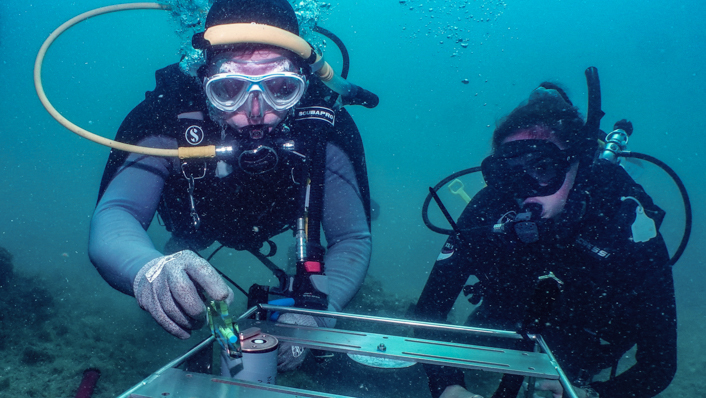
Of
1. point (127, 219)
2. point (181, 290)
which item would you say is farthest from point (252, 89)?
point (181, 290)

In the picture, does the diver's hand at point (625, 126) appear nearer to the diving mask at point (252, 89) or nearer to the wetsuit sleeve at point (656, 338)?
the wetsuit sleeve at point (656, 338)

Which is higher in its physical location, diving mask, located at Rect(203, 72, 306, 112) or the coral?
diving mask, located at Rect(203, 72, 306, 112)

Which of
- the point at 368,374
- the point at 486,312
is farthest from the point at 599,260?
the point at 368,374

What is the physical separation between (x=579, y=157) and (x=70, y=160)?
72.7 m

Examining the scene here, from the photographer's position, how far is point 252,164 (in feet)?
8.05

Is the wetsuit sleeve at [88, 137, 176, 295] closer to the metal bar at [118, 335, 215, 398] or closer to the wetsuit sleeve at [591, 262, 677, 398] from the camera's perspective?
the metal bar at [118, 335, 215, 398]

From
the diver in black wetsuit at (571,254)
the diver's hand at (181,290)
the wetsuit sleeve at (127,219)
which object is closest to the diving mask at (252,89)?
the wetsuit sleeve at (127,219)

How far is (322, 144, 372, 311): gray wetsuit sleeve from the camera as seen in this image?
2719 mm

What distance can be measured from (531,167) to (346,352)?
2119 millimetres

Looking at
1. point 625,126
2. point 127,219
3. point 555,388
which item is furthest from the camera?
point 625,126

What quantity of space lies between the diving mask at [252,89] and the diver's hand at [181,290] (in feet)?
4.53

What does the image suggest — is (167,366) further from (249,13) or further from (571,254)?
(571,254)

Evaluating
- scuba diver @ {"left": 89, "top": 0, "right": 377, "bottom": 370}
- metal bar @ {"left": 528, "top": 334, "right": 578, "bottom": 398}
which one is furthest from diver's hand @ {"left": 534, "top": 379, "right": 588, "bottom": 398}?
scuba diver @ {"left": 89, "top": 0, "right": 377, "bottom": 370}

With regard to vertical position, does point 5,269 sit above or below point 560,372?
below
